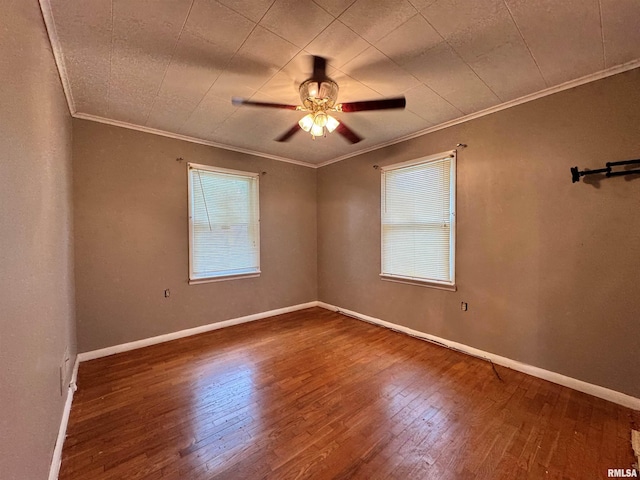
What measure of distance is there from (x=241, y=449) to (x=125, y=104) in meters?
3.09

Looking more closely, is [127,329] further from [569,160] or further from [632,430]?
[569,160]

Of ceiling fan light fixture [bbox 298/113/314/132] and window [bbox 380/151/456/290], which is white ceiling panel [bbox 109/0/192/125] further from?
window [bbox 380/151/456/290]

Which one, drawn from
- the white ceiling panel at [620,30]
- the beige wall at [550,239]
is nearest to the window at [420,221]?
the beige wall at [550,239]

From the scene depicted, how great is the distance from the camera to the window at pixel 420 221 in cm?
306

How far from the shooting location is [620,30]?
1.62 m

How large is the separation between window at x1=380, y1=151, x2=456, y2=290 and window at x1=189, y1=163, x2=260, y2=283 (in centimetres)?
197

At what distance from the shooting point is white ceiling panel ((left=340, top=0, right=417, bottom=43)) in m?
1.44

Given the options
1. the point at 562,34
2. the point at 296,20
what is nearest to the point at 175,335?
the point at 296,20

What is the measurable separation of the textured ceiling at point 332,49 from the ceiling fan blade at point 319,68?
5cm

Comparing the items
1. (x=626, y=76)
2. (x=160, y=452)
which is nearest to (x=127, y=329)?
(x=160, y=452)

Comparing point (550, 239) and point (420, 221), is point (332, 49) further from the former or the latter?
point (550, 239)

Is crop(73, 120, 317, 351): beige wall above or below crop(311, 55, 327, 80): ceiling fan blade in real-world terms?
below

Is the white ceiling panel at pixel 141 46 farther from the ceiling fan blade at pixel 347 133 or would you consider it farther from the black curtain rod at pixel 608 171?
the black curtain rod at pixel 608 171

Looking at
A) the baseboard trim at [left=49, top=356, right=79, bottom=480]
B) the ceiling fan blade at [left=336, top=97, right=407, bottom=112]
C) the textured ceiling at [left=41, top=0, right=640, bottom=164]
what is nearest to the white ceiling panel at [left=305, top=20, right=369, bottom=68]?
the textured ceiling at [left=41, top=0, right=640, bottom=164]
